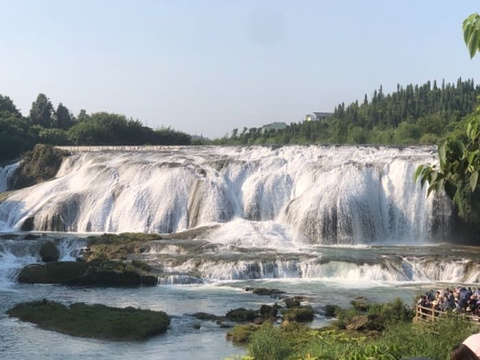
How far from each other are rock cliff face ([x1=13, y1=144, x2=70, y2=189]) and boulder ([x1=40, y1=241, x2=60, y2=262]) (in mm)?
19882

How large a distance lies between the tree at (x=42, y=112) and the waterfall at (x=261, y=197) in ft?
160

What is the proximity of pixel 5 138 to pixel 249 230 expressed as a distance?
34276 millimetres

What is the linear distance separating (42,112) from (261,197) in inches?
2365

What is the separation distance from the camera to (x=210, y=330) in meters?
20.5

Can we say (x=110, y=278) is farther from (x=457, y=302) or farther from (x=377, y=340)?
(x=377, y=340)

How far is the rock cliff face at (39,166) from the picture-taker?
53.4 metres

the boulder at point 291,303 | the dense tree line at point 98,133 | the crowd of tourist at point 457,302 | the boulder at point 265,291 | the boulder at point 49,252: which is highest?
the dense tree line at point 98,133

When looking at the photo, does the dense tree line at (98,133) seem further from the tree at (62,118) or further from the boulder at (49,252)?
the boulder at (49,252)

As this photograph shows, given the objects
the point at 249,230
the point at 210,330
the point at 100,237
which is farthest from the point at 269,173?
the point at 210,330

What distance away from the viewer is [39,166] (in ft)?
178

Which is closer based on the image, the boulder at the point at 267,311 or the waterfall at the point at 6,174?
the boulder at the point at 267,311

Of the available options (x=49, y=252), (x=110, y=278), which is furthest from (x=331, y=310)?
(x=49, y=252)

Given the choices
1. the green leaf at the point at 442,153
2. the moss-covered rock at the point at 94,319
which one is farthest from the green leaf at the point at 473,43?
the moss-covered rock at the point at 94,319

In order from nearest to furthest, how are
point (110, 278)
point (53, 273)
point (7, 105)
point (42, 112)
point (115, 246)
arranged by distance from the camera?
point (110, 278) → point (53, 273) → point (115, 246) → point (42, 112) → point (7, 105)
